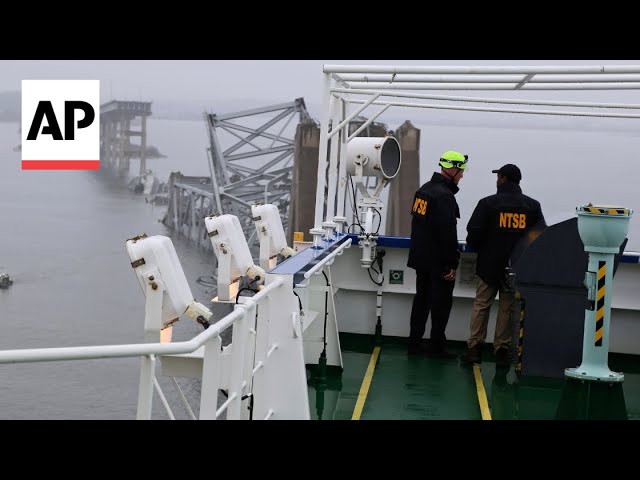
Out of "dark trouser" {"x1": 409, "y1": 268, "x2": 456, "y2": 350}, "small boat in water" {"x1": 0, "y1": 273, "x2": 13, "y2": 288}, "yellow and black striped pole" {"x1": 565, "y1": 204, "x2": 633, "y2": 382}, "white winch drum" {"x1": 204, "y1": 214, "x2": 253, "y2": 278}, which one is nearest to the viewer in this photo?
"yellow and black striped pole" {"x1": 565, "y1": 204, "x2": 633, "y2": 382}

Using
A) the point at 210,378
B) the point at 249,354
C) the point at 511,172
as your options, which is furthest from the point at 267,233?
the point at 210,378

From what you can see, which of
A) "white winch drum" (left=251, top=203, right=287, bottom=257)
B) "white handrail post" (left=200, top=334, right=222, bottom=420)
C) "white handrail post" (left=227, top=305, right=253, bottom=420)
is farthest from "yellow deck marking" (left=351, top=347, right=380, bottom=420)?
"white handrail post" (left=200, top=334, right=222, bottom=420)

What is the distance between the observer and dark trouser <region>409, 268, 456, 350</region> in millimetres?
6574

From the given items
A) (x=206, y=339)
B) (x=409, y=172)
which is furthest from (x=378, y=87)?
(x=409, y=172)

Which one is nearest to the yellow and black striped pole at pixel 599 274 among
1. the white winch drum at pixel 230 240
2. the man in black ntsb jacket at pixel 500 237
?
the man in black ntsb jacket at pixel 500 237

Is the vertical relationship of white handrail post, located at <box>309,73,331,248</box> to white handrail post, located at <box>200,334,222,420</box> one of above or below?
above

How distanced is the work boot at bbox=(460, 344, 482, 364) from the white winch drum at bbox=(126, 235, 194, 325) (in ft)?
9.84

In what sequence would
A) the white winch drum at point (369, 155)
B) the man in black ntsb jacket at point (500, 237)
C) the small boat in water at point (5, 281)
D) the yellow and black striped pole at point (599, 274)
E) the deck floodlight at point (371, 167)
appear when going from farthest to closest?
1. the small boat in water at point (5, 281)
2. the white winch drum at point (369, 155)
3. the deck floodlight at point (371, 167)
4. the man in black ntsb jacket at point (500, 237)
5. the yellow and black striped pole at point (599, 274)

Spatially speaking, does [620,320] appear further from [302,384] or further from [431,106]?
[302,384]

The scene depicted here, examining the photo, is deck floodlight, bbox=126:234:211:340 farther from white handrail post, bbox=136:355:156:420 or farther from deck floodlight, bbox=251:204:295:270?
deck floodlight, bbox=251:204:295:270

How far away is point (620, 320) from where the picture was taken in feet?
23.3

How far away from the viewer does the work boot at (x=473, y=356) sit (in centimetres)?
665

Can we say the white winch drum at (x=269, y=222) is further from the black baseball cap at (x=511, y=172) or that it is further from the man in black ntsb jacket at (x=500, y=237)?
the black baseball cap at (x=511, y=172)

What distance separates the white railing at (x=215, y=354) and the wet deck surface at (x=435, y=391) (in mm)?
1189
